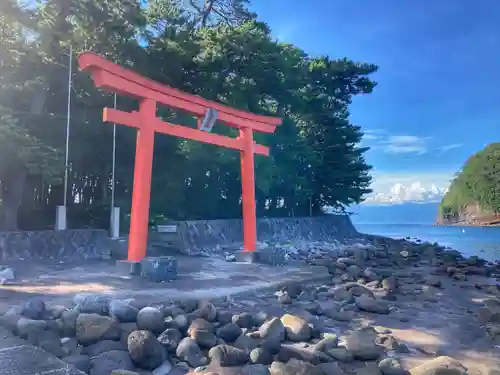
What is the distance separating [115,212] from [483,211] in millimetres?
58197

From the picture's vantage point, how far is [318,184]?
2395 cm

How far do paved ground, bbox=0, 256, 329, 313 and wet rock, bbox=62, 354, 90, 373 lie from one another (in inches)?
75.3

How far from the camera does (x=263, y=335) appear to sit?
16.6ft

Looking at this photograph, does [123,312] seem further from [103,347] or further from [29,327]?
[29,327]

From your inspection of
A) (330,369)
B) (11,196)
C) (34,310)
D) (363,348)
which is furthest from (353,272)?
(11,196)

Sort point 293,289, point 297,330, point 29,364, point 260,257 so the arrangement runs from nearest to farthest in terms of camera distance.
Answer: point 29,364
point 297,330
point 293,289
point 260,257

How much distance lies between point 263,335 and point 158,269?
364 centimetres

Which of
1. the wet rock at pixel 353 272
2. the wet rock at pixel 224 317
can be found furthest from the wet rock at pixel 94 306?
the wet rock at pixel 353 272

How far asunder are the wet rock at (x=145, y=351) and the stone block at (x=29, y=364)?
121 centimetres

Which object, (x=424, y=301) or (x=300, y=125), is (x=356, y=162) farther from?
(x=424, y=301)

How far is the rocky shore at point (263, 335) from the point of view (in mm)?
4203

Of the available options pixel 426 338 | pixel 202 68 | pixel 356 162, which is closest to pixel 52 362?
pixel 426 338

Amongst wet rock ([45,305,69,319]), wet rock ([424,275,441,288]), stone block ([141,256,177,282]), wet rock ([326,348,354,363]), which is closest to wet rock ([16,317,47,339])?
wet rock ([45,305,69,319])

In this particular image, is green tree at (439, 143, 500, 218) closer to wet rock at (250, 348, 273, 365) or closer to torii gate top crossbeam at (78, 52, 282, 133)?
torii gate top crossbeam at (78, 52, 282, 133)
